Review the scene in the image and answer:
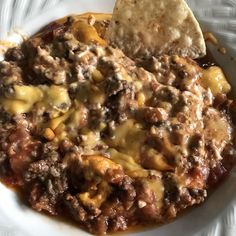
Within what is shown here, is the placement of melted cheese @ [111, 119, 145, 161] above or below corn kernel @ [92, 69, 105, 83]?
below

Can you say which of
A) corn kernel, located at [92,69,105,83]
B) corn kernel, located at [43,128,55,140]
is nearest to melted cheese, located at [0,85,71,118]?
corn kernel, located at [43,128,55,140]

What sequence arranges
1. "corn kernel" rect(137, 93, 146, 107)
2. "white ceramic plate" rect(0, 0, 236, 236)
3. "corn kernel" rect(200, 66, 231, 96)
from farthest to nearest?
"corn kernel" rect(200, 66, 231, 96) < "corn kernel" rect(137, 93, 146, 107) < "white ceramic plate" rect(0, 0, 236, 236)

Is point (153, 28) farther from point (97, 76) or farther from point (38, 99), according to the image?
point (38, 99)

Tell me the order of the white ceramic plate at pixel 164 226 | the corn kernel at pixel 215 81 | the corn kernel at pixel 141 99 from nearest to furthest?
the white ceramic plate at pixel 164 226
the corn kernel at pixel 141 99
the corn kernel at pixel 215 81

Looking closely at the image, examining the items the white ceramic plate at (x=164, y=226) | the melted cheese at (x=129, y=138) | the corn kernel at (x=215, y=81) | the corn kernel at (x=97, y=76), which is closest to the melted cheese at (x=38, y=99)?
the corn kernel at (x=97, y=76)

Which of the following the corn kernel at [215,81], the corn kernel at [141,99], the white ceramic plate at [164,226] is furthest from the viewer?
the corn kernel at [215,81]

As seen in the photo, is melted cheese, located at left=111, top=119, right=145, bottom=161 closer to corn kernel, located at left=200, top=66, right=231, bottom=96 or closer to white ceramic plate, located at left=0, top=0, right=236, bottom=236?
white ceramic plate, located at left=0, top=0, right=236, bottom=236

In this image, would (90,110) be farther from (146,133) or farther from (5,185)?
(5,185)

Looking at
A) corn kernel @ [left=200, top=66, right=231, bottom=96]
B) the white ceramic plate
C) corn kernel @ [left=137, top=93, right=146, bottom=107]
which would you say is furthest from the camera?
corn kernel @ [left=200, top=66, right=231, bottom=96]

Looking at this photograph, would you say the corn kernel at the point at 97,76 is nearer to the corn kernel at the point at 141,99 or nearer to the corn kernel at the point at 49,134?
the corn kernel at the point at 141,99
